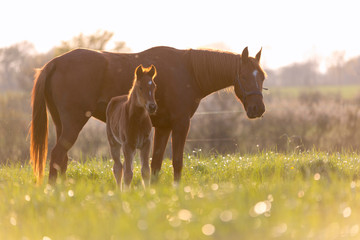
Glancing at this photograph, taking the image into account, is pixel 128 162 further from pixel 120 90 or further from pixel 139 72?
pixel 120 90

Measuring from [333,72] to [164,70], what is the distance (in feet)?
279

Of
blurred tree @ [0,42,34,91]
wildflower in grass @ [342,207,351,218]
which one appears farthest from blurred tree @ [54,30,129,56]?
wildflower in grass @ [342,207,351,218]

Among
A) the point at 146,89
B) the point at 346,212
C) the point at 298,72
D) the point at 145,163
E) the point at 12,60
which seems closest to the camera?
the point at 346,212

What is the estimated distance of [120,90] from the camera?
6.88m

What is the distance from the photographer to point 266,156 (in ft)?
27.1

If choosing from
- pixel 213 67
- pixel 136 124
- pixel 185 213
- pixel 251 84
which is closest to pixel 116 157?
pixel 136 124

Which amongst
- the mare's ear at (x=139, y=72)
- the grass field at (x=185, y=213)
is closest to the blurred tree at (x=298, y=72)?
the mare's ear at (x=139, y=72)

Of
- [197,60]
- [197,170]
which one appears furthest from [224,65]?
[197,170]

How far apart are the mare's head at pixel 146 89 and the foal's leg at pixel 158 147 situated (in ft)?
4.33

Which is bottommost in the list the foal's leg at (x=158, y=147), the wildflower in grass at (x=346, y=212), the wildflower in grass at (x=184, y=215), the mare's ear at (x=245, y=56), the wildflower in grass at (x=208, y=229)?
the foal's leg at (x=158, y=147)

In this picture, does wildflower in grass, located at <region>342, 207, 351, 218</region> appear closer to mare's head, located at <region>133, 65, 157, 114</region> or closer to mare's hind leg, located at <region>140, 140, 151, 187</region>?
mare's head, located at <region>133, 65, 157, 114</region>

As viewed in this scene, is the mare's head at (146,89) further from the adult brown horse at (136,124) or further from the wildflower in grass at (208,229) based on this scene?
the wildflower in grass at (208,229)

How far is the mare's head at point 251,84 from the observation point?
22.2 ft

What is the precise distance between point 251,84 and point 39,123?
10.7 feet
